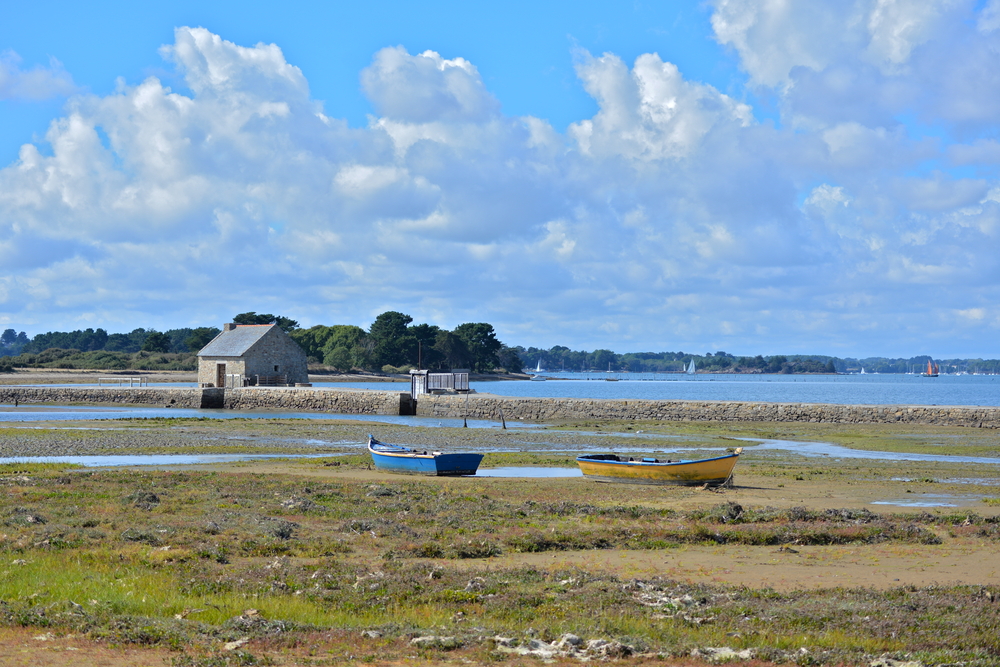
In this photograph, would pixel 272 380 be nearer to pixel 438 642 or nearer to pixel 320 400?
pixel 320 400

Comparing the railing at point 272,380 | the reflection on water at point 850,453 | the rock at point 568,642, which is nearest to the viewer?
the rock at point 568,642

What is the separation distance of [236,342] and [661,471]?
6302 cm

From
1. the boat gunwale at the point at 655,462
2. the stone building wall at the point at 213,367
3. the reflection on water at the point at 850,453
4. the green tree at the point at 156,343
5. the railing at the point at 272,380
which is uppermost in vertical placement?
the green tree at the point at 156,343

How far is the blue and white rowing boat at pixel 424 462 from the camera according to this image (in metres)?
27.3

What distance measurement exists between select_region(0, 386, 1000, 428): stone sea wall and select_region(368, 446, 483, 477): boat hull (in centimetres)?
3242

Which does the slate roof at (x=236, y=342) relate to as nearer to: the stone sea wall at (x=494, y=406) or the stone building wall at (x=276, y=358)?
the stone building wall at (x=276, y=358)

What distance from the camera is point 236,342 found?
268 ft

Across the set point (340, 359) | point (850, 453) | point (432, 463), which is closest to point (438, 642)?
point (432, 463)

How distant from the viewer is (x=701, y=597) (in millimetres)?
11867

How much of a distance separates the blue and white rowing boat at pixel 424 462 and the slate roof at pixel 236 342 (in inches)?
2110

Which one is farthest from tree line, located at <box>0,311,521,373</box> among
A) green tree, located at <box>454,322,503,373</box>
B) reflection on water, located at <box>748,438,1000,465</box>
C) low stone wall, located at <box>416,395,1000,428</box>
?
→ reflection on water, located at <box>748,438,1000,465</box>

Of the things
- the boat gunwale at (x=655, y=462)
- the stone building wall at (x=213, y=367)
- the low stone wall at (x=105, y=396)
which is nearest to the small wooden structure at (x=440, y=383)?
the low stone wall at (x=105, y=396)

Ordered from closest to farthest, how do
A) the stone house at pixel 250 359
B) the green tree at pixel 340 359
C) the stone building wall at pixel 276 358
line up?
the stone house at pixel 250 359 → the stone building wall at pixel 276 358 → the green tree at pixel 340 359

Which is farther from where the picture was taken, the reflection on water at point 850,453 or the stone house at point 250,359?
the stone house at point 250,359
